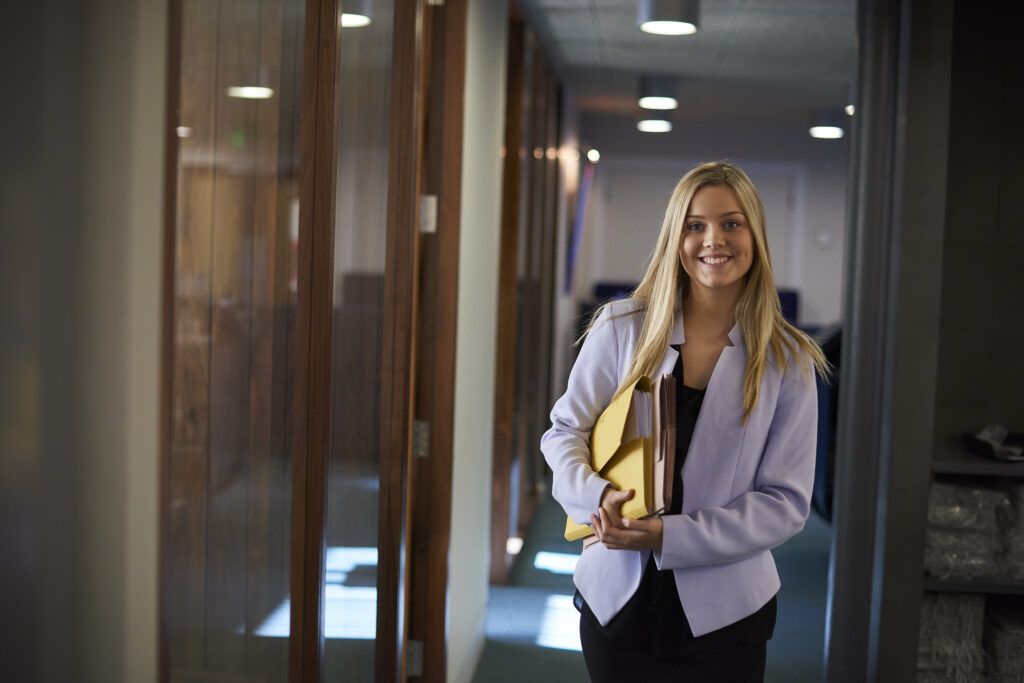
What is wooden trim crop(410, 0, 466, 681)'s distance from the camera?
3305 mm

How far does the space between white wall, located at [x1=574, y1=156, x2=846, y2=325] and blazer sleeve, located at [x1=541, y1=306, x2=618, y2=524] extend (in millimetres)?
9092

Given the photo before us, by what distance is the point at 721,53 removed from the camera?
274 inches

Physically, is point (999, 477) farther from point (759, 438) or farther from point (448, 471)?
point (759, 438)

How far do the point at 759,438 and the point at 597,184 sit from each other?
9.77 metres

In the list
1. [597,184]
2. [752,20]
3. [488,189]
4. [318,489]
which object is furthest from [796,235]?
[318,489]

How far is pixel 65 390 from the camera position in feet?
3.95

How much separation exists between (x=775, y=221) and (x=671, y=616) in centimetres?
989

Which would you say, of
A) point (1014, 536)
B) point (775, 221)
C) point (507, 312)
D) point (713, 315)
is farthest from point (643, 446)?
point (775, 221)

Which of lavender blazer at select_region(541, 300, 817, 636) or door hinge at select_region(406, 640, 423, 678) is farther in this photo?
door hinge at select_region(406, 640, 423, 678)

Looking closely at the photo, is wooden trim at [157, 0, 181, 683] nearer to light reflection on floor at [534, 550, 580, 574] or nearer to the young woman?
the young woman

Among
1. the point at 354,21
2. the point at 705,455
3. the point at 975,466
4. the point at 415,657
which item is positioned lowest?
the point at 415,657

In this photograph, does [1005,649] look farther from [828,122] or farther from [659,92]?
[828,122]

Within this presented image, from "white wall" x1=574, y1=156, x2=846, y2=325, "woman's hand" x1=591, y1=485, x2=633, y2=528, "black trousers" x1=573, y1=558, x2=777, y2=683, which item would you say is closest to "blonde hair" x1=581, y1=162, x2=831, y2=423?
"woman's hand" x1=591, y1=485, x2=633, y2=528

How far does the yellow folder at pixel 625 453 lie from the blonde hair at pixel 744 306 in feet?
0.22
